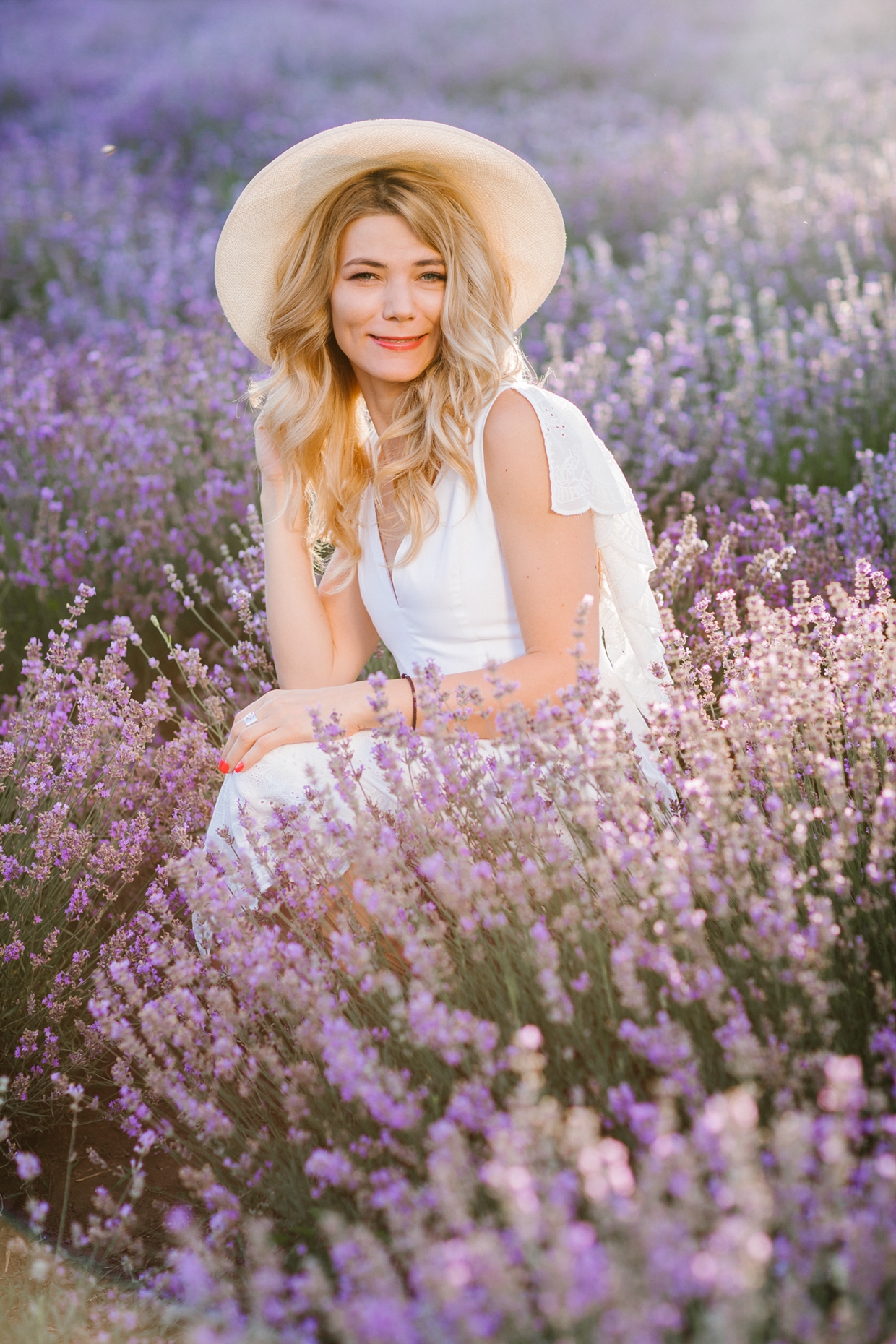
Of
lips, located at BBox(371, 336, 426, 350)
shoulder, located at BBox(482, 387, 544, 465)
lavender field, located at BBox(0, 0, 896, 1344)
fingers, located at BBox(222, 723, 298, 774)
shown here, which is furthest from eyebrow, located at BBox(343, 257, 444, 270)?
fingers, located at BBox(222, 723, 298, 774)

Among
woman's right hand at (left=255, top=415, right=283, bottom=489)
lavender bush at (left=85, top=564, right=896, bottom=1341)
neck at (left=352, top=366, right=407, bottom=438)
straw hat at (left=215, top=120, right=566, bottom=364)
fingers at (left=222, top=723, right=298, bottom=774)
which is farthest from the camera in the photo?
woman's right hand at (left=255, top=415, right=283, bottom=489)

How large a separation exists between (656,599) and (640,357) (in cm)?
194

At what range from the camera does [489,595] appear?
105 inches

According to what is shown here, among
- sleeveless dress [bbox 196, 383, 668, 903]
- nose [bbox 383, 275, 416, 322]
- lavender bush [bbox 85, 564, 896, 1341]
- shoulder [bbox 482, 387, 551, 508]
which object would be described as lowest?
lavender bush [bbox 85, 564, 896, 1341]

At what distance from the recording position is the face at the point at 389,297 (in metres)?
2.73

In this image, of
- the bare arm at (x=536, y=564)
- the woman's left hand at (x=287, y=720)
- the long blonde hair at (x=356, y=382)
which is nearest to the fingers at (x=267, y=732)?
the woman's left hand at (x=287, y=720)

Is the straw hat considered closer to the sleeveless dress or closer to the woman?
the woman

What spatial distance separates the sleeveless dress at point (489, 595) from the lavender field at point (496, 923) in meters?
0.13

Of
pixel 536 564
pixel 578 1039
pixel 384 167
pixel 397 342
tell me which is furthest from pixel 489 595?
pixel 578 1039

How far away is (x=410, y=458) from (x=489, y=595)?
1.26 ft

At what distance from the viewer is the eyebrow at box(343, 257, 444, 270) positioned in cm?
275

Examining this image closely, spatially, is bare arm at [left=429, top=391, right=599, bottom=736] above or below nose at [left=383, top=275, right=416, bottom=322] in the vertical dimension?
below

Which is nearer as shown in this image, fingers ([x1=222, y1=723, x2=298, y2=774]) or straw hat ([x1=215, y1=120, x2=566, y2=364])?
fingers ([x1=222, y1=723, x2=298, y2=774])

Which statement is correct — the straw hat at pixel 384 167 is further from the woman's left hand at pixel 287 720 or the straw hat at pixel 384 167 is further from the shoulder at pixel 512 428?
the woman's left hand at pixel 287 720
